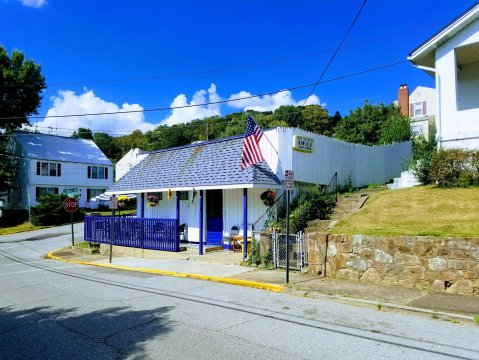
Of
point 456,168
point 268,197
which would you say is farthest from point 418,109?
point 268,197

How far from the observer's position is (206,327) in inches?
266

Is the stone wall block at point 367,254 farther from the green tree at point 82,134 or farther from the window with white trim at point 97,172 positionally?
the green tree at point 82,134

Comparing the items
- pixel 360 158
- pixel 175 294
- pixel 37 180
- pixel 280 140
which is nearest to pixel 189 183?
pixel 280 140

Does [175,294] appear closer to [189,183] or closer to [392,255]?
[392,255]

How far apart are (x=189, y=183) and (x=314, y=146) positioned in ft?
18.0

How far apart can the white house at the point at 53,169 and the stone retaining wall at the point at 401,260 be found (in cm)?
4179

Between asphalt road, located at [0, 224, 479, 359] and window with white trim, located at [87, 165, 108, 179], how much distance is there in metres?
42.8

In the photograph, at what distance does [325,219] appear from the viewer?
14.5 metres

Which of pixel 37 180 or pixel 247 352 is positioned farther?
pixel 37 180

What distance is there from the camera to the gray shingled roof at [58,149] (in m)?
47.7

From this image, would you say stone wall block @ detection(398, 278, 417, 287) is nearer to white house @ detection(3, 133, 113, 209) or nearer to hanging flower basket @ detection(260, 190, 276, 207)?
hanging flower basket @ detection(260, 190, 276, 207)

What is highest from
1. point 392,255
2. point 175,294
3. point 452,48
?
point 452,48

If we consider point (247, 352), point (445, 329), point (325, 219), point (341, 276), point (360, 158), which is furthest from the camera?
point (360, 158)

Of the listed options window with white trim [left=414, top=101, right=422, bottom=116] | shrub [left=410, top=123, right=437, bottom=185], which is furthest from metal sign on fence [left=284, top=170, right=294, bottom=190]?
window with white trim [left=414, top=101, right=422, bottom=116]
